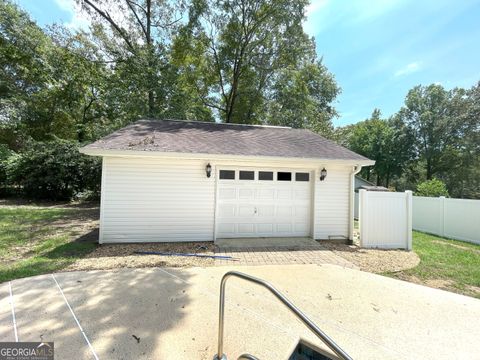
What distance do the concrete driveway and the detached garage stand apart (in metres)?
2.28

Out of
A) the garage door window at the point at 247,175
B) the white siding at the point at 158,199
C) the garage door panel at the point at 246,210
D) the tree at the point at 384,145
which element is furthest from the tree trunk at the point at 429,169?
the garage door panel at the point at 246,210

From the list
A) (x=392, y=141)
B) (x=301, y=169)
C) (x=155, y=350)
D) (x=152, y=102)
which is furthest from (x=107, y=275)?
(x=392, y=141)

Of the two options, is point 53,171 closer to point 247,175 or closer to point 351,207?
point 247,175

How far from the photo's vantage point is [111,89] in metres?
14.0

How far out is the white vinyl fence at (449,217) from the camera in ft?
28.6

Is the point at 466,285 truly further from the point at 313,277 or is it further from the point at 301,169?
the point at 301,169

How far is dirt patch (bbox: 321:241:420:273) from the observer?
5.68 m

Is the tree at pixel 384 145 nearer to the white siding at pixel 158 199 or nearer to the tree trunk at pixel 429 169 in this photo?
the tree trunk at pixel 429 169

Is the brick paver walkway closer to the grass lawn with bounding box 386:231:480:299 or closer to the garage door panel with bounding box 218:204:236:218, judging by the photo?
the garage door panel with bounding box 218:204:236:218

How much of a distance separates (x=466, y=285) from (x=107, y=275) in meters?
7.00

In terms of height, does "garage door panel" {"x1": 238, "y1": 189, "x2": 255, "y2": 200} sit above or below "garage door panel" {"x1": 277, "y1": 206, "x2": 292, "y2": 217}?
above

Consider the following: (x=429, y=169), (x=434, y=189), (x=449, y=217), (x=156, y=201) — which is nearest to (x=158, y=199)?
(x=156, y=201)

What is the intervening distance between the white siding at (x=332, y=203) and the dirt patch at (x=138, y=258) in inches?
141

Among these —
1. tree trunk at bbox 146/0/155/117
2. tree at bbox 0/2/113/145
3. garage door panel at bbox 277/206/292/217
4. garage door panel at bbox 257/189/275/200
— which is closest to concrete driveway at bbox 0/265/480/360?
garage door panel at bbox 277/206/292/217
